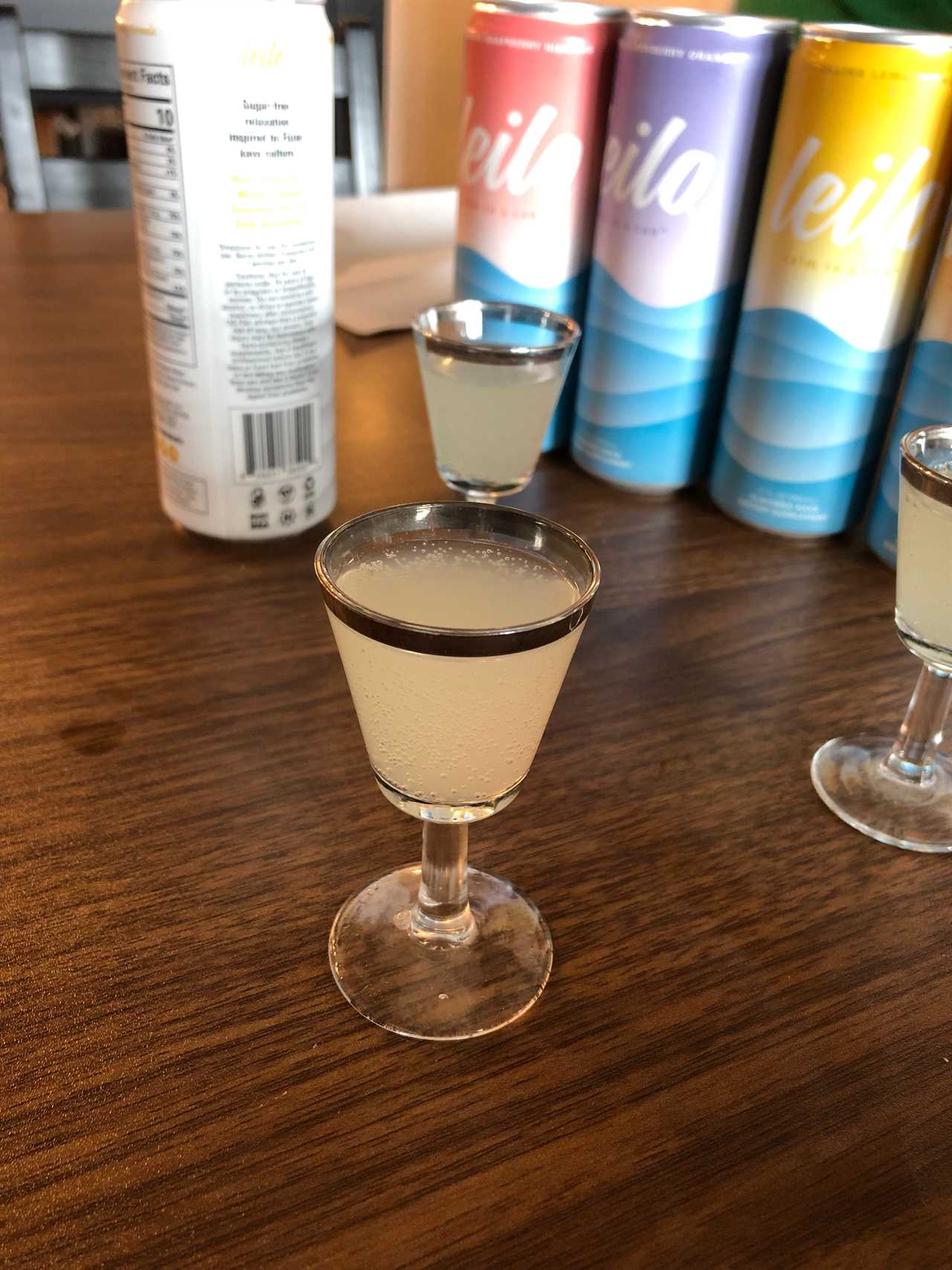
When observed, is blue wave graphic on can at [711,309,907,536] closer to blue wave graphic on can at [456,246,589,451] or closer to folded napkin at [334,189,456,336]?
blue wave graphic on can at [456,246,589,451]

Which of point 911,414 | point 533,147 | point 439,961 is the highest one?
point 533,147

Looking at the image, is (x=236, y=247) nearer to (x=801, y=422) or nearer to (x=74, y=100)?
(x=801, y=422)

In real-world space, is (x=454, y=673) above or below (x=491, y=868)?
above

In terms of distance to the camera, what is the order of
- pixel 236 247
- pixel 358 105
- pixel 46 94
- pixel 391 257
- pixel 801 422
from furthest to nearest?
pixel 358 105, pixel 46 94, pixel 391 257, pixel 801 422, pixel 236 247

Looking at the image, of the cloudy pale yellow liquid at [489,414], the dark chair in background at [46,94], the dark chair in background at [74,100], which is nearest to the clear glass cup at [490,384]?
the cloudy pale yellow liquid at [489,414]

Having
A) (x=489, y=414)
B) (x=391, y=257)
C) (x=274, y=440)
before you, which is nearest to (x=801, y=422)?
(x=489, y=414)

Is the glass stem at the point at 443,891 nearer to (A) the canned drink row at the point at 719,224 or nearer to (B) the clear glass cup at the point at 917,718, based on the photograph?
(B) the clear glass cup at the point at 917,718
